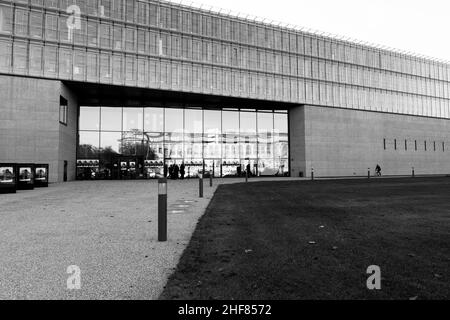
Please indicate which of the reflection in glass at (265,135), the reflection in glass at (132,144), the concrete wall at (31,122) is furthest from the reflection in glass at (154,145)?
the reflection in glass at (265,135)

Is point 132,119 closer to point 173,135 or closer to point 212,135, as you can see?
point 173,135

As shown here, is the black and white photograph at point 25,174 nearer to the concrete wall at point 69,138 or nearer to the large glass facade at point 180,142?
the concrete wall at point 69,138

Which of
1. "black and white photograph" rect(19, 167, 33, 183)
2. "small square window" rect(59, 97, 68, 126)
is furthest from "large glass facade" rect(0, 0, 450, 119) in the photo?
"black and white photograph" rect(19, 167, 33, 183)

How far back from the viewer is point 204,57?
3616 cm

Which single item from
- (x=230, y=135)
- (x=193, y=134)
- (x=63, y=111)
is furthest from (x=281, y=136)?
(x=63, y=111)

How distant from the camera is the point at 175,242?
17.2 feet

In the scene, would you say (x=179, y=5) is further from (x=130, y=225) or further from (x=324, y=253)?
(x=324, y=253)

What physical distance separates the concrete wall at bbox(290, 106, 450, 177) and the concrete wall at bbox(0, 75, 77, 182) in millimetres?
27746

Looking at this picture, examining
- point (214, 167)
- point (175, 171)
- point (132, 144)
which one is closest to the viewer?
point (175, 171)

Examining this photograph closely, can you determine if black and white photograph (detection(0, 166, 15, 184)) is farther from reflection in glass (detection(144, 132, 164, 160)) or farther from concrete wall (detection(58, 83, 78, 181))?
reflection in glass (detection(144, 132, 164, 160))

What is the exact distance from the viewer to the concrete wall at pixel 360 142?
40000 mm

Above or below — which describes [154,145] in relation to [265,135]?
below

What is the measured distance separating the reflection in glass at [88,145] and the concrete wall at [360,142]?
80.6 feet

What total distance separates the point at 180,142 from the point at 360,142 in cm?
2492
